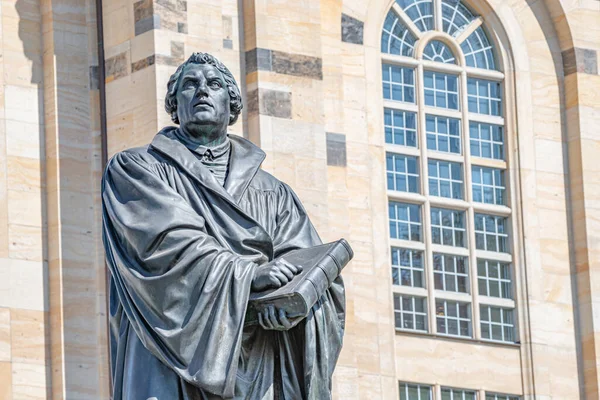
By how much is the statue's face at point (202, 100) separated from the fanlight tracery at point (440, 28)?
13189 millimetres

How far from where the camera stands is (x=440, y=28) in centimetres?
2328

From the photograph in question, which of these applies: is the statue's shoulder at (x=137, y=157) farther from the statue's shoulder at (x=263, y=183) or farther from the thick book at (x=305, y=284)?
the thick book at (x=305, y=284)

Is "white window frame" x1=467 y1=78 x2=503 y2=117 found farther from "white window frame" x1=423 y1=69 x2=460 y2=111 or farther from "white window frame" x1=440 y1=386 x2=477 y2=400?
"white window frame" x1=440 y1=386 x2=477 y2=400

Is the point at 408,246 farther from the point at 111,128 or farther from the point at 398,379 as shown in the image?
the point at 111,128

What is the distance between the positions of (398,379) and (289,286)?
43.0 feet

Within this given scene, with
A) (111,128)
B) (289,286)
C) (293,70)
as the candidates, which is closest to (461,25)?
(293,70)

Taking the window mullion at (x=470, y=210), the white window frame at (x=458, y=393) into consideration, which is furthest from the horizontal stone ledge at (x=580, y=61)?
the white window frame at (x=458, y=393)

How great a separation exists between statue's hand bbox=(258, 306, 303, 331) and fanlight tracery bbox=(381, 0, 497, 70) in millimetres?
13838

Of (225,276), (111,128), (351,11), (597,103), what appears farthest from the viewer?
(597,103)

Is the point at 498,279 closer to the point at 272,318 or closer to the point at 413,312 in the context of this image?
the point at 413,312

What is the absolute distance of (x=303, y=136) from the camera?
21.1 metres

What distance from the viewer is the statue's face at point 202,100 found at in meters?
9.74

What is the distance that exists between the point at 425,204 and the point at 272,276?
13.6 meters

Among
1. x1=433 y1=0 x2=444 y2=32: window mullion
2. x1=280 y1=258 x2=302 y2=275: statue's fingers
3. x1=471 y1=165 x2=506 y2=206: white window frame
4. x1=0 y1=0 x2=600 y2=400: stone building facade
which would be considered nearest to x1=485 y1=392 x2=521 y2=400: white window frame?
x1=0 y1=0 x2=600 y2=400: stone building facade
